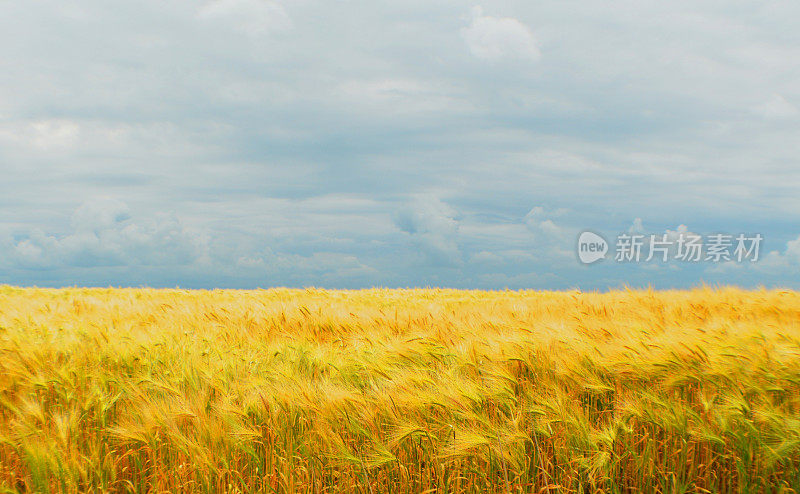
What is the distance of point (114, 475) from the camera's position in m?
2.77

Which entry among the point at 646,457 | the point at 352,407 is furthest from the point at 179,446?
the point at 646,457

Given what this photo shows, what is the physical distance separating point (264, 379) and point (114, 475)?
36.8 inches

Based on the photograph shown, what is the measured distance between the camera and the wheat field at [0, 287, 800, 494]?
107 inches

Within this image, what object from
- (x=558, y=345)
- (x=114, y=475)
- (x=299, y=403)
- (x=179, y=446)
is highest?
(x=558, y=345)

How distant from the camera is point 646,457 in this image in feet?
9.39

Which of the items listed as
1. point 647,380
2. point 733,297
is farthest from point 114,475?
point 733,297

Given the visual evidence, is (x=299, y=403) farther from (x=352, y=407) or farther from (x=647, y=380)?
(x=647, y=380)

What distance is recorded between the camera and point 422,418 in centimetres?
295

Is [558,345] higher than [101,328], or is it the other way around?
[558,345]

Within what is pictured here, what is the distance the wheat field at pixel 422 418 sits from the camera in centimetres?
271

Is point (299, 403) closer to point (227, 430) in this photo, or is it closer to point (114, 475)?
point (227, 430)

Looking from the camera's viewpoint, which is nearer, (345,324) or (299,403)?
(299,403)

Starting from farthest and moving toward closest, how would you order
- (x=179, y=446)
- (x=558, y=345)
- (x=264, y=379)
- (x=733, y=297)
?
(x=733, y=297), (x=558, y=345), (x=264, y=379), (x=179, y=446)

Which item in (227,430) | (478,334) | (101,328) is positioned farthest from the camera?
(101,328)
